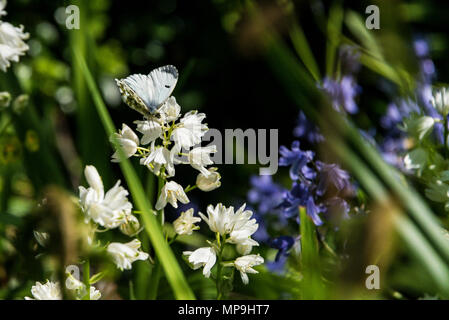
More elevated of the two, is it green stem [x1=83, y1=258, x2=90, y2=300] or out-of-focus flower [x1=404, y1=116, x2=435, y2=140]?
out-of-focus flower [x1=404, y1=116, x2=435, y2=140]

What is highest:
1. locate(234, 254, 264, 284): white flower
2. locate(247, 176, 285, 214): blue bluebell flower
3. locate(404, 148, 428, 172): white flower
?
locate(404, 148, 428, 172): white flower

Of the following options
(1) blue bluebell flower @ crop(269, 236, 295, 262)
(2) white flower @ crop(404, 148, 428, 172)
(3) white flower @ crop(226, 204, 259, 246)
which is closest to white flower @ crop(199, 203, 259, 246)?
(3) white flower @ crop(226, 204, 259, 246)

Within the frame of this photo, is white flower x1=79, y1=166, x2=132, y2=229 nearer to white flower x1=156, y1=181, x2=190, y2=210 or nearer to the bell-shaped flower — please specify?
white flower x1=156, y1=181, x2=190, y2=210

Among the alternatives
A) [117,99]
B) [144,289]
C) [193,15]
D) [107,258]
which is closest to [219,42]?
[193,15]

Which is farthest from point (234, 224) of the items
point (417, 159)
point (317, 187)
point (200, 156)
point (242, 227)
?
point (417, 159)

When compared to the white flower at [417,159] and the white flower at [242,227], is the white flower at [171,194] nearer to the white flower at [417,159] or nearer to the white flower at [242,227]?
the white flower at [242,227]

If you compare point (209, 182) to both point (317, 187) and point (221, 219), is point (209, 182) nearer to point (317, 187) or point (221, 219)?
point (221, 219)

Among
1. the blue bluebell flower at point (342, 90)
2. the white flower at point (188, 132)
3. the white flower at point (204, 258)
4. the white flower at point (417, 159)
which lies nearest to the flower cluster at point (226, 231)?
the white flower at point (204, 258)
